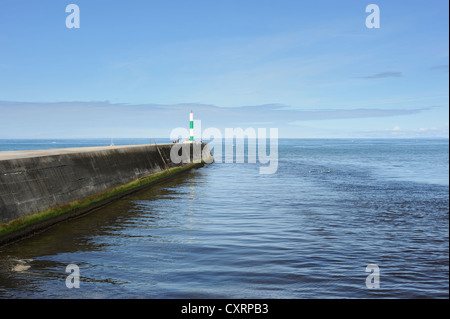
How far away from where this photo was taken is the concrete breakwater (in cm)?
1116

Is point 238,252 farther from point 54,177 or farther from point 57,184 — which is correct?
point 54,177

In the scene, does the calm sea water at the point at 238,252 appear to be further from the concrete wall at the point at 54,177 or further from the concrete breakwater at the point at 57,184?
the concrete wall at the point at 54,177

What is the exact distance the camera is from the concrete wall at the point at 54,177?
11.4 m

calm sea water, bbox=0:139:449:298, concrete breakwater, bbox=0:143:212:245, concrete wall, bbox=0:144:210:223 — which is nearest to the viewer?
calm sea water, bbox=0:139:449:298

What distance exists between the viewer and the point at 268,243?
10430 mm

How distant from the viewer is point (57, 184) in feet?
46.9

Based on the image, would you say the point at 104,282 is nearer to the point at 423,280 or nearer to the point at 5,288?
the point at 5,288

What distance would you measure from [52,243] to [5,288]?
362 centimetres

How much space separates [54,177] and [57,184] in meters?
0.28
